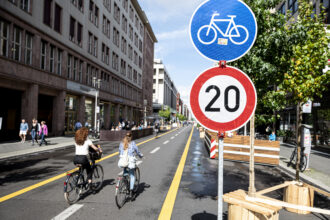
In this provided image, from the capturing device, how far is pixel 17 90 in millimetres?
19750

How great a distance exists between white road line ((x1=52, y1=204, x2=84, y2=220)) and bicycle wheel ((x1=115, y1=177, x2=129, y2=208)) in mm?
833

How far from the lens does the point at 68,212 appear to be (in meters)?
4.86

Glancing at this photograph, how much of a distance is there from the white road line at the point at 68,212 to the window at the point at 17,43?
57.5ft

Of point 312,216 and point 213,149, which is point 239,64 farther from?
point 213,149

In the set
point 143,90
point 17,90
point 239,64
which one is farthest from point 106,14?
point 239,64

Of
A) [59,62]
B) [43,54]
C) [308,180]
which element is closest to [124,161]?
[308,180]

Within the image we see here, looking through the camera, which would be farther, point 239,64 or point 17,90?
point 17,90

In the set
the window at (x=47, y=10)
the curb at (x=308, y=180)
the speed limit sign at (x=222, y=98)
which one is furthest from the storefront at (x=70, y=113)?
the speed limit sign at (x=222, y=98)

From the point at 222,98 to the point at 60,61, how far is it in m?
25.6

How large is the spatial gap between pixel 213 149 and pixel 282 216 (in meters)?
7.82

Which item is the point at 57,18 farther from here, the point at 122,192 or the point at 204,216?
the point at 204,216

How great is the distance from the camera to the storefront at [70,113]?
1064 inches

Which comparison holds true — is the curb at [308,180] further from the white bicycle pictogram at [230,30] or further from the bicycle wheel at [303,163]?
the white bicycle pictogram at [230,30]

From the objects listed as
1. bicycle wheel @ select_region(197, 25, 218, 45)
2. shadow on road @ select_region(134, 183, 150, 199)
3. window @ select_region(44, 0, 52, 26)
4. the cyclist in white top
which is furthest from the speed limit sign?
window @ select_region(44, 0, 52, 26)
